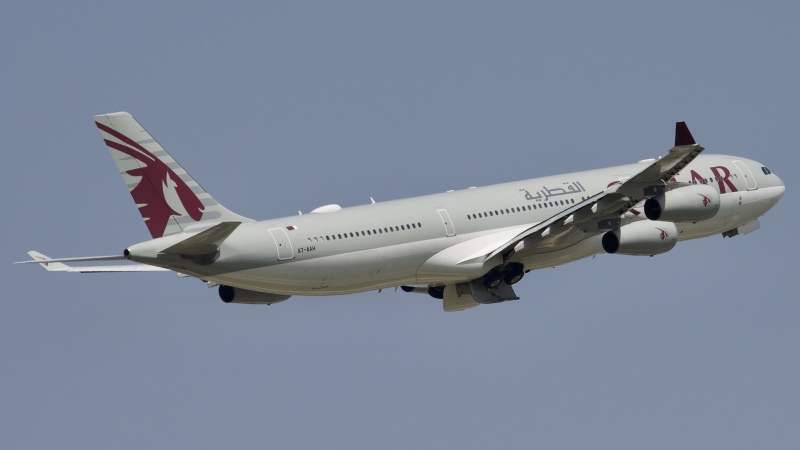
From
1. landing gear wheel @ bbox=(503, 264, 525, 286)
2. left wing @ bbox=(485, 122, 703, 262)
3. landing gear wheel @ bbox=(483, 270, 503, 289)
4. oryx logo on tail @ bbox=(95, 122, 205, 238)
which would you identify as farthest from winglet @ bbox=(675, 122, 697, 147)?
oryx logo on tail @ bbox=(95, 122, 205, 238)

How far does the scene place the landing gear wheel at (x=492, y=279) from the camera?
6194 cm

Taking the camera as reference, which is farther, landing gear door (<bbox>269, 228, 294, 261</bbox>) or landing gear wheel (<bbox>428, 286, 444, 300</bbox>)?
landing gear wheel (<bbox>428, 286, 444, 300</bbox>)

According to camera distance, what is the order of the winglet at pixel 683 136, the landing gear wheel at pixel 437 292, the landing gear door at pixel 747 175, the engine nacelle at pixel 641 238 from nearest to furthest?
the winglet at pixel 683 136 < the engine nacelle at pixel 641 238 < the landing gear wheel at pixel 437 292 < the landing gear door at pixel 747 175

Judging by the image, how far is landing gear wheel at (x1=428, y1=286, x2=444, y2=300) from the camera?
6488 centimetres

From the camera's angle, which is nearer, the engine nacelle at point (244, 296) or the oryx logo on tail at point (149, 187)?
the oryx logo on tail at point (149, 187)

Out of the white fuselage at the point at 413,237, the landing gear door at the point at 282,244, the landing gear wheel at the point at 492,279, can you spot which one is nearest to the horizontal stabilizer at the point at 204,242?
the white fuselage at the point at 413,237

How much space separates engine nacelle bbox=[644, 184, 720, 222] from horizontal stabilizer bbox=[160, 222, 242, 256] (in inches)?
614

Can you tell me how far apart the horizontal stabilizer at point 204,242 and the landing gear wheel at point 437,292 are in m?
12.9

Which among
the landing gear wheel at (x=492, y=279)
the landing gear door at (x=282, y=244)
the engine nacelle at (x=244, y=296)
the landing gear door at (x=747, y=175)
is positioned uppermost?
the landing gear door at (x=747, y=175)

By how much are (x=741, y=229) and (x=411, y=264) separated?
17.1m

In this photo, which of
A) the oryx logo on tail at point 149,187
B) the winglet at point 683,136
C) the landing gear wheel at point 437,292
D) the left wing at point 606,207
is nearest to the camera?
the oryx logo on tail at point 149,187

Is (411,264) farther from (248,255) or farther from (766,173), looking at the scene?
(766,173)

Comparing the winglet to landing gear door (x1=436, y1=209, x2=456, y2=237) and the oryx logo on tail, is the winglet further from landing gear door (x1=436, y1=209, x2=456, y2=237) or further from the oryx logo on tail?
the oryx logo on tail

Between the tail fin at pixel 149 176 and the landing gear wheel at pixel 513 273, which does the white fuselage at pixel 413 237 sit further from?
the tail fin at pixel 149 176
